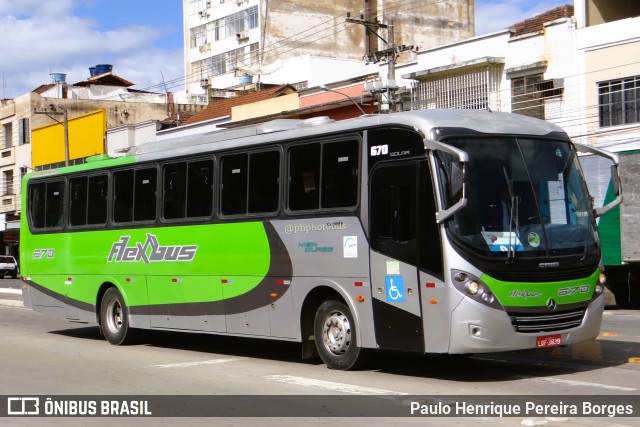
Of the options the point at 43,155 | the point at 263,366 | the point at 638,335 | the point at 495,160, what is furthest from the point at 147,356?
the point at 43,155

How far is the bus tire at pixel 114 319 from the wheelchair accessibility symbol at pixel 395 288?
6.40m

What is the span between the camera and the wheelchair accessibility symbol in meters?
11.3

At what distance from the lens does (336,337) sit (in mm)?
12250

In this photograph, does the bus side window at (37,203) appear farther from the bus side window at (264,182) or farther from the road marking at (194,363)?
the bus side window at (264,182)

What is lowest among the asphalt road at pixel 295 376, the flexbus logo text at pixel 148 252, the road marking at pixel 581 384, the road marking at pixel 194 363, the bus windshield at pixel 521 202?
the road marking at pixel 194 363

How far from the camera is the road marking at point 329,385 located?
10320mm

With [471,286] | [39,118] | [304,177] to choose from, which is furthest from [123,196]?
[39,118]

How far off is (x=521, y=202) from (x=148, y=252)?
23.0 ft

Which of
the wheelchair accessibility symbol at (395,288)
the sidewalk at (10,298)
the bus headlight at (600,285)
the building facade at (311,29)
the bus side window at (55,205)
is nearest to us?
the wheelchair accessibility symbol at (395,288)

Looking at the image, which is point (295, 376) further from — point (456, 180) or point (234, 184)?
point (234, 184)

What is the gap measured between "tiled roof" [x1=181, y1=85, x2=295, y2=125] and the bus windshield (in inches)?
1326

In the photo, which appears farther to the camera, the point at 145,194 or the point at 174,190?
the point at 145,194

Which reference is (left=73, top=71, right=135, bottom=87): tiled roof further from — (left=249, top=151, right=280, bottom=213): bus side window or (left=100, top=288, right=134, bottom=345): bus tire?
(left=249, top=151, right=280, bottom=213): bus side window

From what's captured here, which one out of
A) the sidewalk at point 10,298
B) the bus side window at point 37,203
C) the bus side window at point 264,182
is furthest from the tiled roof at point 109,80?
the bus side window at point 264,182
